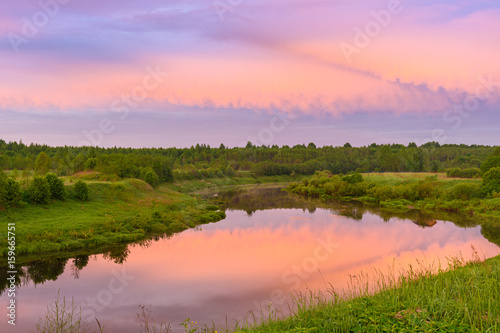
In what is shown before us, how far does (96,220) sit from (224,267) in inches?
735

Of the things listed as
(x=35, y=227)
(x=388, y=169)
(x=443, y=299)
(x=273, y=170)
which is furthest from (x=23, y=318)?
(x=388, y=169)

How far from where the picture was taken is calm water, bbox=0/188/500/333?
2170cm

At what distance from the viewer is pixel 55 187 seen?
44.7 metres

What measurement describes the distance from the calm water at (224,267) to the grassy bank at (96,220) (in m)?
3.12

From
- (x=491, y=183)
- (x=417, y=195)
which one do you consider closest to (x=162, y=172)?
(x=417, y=195)

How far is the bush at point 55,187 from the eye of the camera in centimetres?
4411

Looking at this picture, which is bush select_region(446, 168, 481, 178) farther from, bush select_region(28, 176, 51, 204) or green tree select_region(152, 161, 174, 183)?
bush select_region(28, 176, 51, 204)

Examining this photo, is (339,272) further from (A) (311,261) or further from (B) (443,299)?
(B) (443,299)

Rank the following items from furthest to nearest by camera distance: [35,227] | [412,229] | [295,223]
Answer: [295,223]
[412,229]
[35,227]

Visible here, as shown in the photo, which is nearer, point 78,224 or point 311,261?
point 311,261

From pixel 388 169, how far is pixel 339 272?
425 ft

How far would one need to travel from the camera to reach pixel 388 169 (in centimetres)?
14750

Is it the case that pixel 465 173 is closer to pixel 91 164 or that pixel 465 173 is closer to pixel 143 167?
pixel 143 167

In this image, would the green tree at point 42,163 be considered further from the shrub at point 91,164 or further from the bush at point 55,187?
the bush at point 55,187
